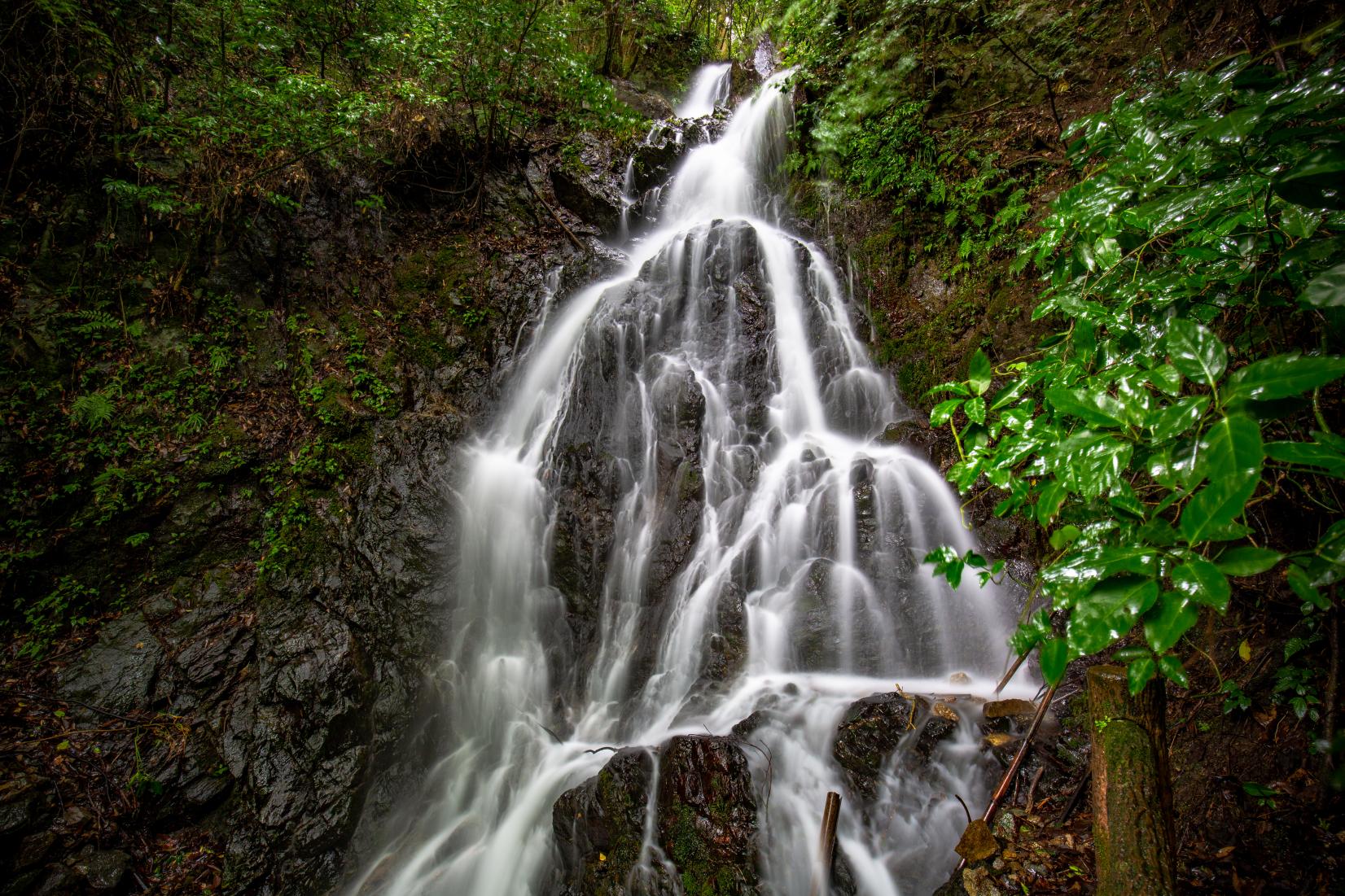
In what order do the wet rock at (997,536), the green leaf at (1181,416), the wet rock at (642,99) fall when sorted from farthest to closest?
1. the wet rock at (642,99)
2. the wet rock at (997,536)
3. the green leaf at (1181,416)

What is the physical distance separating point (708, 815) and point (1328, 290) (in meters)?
3.87

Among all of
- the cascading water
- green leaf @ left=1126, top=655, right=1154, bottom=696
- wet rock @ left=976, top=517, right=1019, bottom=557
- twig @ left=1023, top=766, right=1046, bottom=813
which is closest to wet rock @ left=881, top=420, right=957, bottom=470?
the cascading water

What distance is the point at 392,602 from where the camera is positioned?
17.6ft

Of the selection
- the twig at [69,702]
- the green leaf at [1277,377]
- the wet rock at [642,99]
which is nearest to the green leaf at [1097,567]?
the green leaf at [1277,377]

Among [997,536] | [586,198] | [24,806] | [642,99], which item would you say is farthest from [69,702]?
[642,99]

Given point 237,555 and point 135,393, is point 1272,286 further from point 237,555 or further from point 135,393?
point 135,393

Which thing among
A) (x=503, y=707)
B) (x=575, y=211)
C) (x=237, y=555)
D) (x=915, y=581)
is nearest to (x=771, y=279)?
(x=575, y=211)

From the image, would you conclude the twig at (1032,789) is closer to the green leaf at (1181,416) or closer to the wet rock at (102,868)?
the green leaf at (1181,416)

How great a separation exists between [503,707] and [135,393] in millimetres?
4850

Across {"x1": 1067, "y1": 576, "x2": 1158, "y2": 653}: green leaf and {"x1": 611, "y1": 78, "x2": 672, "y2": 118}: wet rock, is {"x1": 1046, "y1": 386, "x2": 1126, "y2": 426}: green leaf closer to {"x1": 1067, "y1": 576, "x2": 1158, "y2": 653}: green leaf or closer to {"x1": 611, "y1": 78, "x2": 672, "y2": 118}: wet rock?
{"x1": 1067, "y1": 576, "x2": 1158, "y2": 653}: green leaf

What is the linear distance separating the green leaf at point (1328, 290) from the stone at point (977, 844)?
9.98 feet

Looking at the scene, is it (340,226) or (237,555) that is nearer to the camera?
(237,555)

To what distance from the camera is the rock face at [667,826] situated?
332 cm

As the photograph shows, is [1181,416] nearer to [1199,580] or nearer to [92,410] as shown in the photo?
[1199,580]
